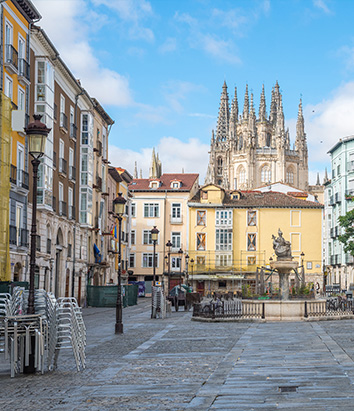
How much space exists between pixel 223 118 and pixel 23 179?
155472mm

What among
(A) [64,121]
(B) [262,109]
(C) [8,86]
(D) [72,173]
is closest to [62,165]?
(D) [72,173]

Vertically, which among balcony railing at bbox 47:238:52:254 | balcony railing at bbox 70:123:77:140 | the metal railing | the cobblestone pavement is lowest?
the cobblestone pavement

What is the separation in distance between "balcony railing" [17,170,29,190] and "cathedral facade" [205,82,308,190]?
399ft

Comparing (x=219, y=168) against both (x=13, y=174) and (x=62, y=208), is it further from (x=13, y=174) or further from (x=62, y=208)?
(x=13, y=174)

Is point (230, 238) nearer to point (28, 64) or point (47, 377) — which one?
point (28, 64)

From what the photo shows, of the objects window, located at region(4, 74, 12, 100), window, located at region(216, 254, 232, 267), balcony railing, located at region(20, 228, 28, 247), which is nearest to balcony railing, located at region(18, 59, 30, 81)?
window, located at region(4, 74, 12, 100)

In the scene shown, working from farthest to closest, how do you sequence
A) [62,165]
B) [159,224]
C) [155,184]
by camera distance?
Answer: [155,184], [159,224], [62,165]

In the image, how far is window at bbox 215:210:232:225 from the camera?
8225 cm

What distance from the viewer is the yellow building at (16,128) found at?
103 ft

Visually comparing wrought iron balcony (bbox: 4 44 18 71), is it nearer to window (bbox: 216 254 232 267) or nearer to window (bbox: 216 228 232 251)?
window (bbox: 216 228 232 251)

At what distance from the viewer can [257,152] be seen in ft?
541

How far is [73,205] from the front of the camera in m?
46.2

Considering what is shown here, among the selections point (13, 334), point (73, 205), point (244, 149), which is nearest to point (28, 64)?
point (73, 205)

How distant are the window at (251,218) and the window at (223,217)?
2.21 meters
